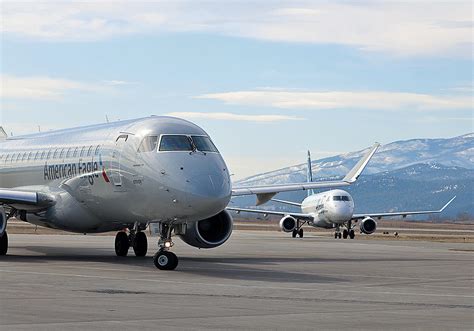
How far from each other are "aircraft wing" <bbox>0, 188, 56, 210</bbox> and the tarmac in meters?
1.61

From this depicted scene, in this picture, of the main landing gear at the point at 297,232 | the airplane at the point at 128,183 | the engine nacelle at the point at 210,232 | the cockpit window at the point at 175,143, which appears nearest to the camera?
the airplane at the point at 128,183

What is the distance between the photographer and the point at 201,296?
63.9ft

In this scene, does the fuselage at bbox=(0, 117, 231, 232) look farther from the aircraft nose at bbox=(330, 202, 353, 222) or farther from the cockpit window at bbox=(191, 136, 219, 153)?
the aircraft nose at bbox=(330, 202, 353, 222)

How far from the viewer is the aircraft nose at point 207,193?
84.8 ft

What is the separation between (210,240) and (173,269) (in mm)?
4498

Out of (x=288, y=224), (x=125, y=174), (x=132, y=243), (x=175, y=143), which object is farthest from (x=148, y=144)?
(x=288, y=224)

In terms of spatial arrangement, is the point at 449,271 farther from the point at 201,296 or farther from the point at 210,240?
the point at 201,296

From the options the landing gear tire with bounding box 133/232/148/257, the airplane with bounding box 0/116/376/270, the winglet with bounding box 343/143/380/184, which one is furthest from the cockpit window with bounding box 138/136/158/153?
the winglet with bounding box 343/143/380/184

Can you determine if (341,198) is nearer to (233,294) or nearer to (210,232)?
(210,232)

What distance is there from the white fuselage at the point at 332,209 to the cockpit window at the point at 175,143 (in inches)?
1768

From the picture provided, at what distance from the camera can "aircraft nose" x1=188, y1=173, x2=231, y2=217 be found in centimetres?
2586

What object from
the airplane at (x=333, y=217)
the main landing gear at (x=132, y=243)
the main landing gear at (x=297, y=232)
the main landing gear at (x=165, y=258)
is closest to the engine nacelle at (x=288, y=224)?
the airplane at (x=333, y=217)

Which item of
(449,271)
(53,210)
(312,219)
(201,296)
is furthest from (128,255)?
(312,219)

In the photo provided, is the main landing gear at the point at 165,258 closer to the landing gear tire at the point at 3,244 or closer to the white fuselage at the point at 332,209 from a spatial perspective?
the landing gear tire at the point at 3,244
